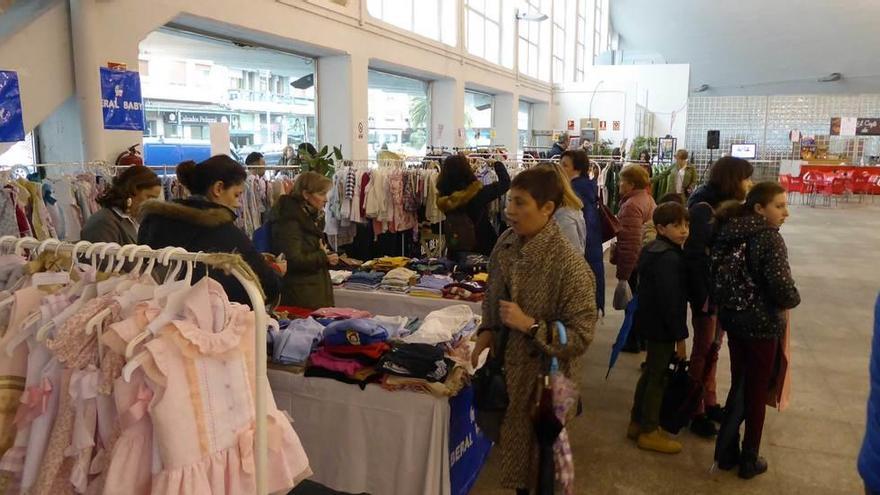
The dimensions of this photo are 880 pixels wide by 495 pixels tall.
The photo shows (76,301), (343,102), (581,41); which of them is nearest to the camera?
(76,301)

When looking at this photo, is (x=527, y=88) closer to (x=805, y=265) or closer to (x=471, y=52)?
(x=471, y=52)

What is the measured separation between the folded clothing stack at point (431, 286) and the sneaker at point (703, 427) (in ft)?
5.24

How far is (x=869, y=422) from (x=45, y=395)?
1.90m

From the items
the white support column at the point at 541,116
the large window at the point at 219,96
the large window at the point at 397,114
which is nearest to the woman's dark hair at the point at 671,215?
the large window at the point at 219,96

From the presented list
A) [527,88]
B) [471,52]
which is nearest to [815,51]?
[527,88]

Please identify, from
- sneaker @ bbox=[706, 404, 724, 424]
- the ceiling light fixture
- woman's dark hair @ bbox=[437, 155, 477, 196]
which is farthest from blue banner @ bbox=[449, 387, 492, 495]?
the ceiling light fixture

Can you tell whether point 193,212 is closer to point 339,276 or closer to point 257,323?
point 257,323

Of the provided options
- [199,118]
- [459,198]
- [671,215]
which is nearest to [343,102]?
[199,118]

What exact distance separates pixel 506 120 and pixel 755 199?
11676 millimetres

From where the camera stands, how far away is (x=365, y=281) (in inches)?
158

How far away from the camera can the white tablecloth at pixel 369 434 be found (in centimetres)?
241

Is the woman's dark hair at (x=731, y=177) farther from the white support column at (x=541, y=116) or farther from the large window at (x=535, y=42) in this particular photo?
the white support column at (x=541, y=116)

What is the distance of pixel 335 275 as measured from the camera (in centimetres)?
418

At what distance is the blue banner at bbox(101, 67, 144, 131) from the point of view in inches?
186
